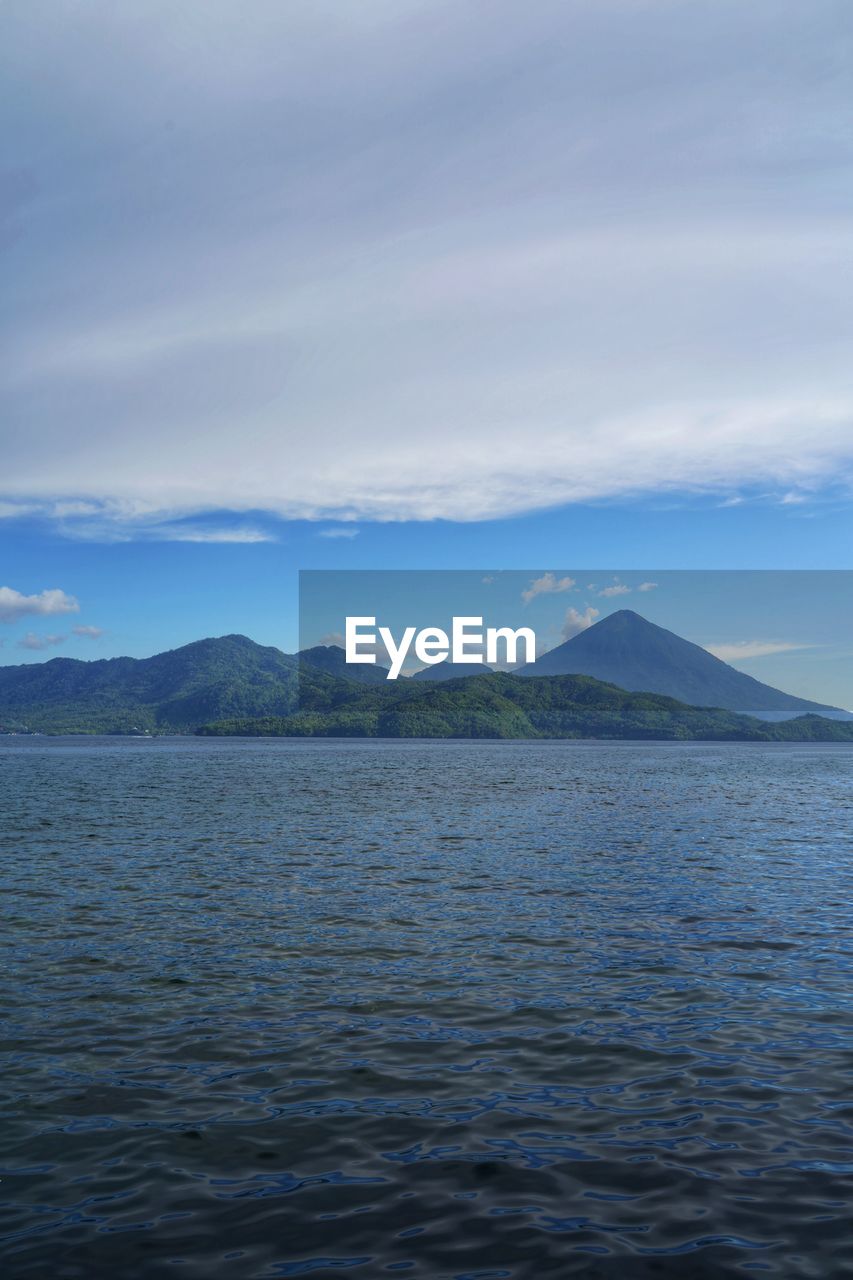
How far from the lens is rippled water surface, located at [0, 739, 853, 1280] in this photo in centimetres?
1209

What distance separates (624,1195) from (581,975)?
11.6 m

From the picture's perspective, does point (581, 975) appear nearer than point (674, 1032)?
No

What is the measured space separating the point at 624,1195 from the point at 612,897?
22.9 metres

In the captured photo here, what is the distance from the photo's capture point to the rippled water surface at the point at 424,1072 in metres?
12.1

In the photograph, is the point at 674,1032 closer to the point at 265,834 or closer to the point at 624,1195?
the point at 624,1195

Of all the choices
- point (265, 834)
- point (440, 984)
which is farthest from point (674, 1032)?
point (265, 834)

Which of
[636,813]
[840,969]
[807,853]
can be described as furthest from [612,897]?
[636,813]

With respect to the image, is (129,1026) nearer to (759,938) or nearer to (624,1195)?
(624,1195)

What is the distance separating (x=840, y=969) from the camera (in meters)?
25.2

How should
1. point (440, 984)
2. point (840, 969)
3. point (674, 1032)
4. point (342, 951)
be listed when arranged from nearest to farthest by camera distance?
point (674, 1032)
point (440, 984)
point (840, 969)
point (342, 951)

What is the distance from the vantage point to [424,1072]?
58.4ft

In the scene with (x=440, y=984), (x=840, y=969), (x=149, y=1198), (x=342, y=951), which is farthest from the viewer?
(x=342, y=951)

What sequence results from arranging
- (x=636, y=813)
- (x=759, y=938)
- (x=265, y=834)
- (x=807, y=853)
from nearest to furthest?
(x=759, y=938) < (x=807, y=853) < (x=265, y=834) < (x=636, y=813)

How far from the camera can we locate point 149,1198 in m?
13.0
